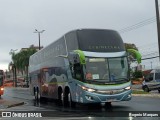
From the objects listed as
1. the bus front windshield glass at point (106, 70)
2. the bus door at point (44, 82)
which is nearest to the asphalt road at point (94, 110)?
the bus front windshield glass at point (106, 70)

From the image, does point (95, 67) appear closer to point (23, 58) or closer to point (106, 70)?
point (106, 70)

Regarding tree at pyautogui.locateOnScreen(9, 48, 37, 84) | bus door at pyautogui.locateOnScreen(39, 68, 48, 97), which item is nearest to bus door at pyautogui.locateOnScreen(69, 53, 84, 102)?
bus door at pyautogui.locateOnScreen(39, 68, 48, 97)

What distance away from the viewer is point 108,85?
65.0ft

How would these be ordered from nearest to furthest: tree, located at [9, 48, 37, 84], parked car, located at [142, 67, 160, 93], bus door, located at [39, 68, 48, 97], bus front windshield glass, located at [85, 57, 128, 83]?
bus front windshield glass, located at [85, 57, 128, 83] → bus door, located at [39, 68, 48, 97] → parked car, located at [142, 67, 160, 93] → tree, located at [9, 48, 37, 84]

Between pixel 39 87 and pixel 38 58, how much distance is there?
221 centimetres

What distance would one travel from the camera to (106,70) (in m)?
20.0

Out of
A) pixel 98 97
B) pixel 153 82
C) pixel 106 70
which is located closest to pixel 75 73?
pixel 106 70

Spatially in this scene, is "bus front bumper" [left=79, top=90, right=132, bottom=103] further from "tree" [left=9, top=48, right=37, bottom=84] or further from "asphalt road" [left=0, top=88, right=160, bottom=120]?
"tree" [left=9, top=48, right=37, bottom=84]

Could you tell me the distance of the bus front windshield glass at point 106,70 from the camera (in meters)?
19.9

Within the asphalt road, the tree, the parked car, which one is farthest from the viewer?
the tree

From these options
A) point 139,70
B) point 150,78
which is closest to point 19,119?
point 150,78

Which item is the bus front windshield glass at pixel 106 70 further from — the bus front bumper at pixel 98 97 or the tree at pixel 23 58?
the tree at pixel 23 58

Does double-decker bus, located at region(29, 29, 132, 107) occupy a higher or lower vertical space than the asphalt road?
higher

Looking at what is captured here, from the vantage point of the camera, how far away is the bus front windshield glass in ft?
65.4
